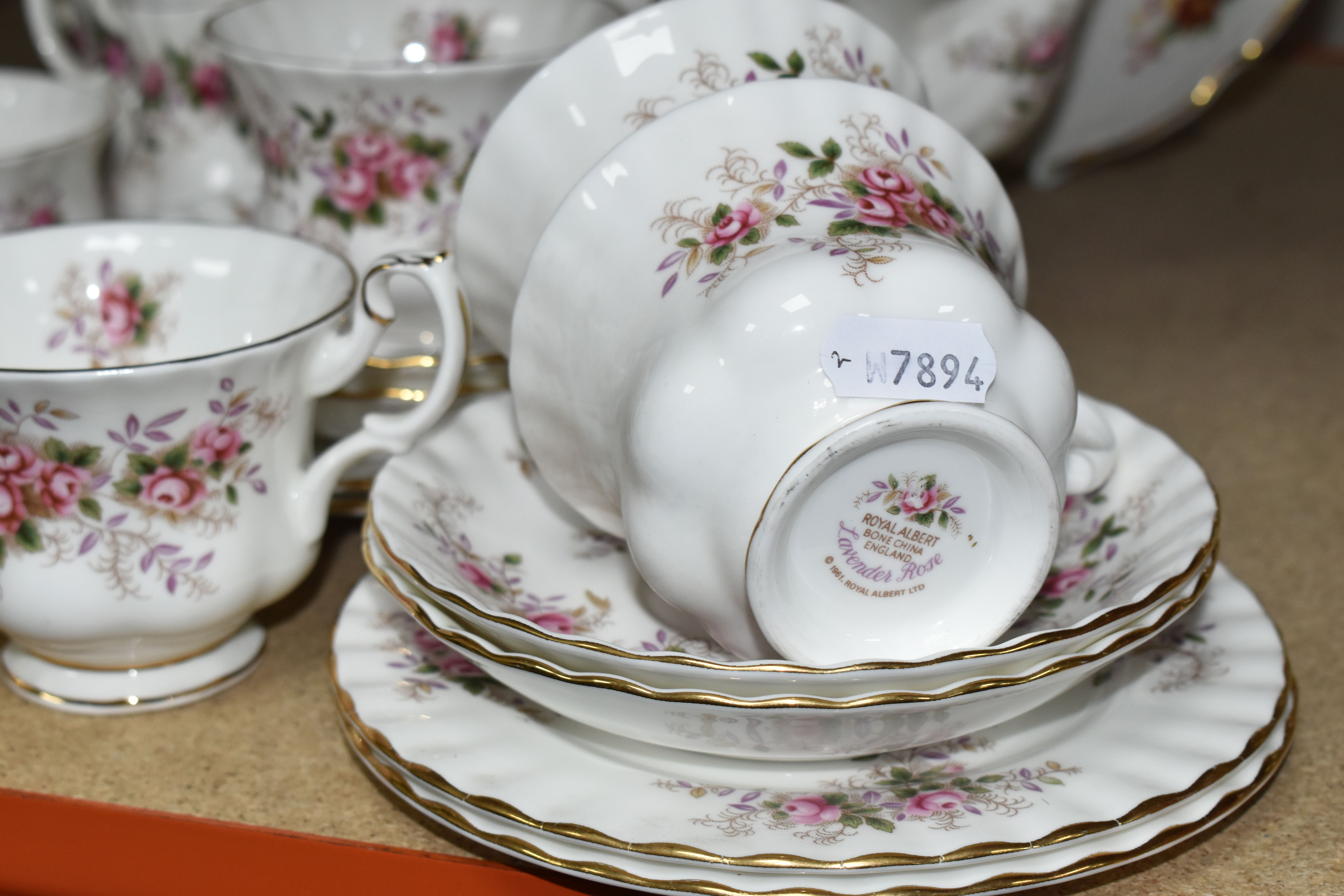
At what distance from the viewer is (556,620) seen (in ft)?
2.04

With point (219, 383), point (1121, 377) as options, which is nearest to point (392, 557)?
point (219, 383)

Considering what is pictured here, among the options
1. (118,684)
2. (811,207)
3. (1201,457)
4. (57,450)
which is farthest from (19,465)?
(1201,457)

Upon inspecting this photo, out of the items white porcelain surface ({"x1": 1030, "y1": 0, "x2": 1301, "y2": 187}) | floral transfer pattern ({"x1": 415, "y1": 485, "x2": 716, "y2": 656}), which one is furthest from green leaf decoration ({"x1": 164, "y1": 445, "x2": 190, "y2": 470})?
white porcelain surface ({"x1": 1030, "y1": 0, "x2": 1301, "y2": 187})

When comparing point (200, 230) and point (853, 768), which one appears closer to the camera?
point (853, 768)

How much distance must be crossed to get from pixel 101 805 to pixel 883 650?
0.33 metres

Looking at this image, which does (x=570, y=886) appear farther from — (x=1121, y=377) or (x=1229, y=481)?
(x=1121, y=377)

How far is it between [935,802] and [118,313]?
1.66 ft

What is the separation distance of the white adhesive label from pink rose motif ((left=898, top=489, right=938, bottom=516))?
4 cm

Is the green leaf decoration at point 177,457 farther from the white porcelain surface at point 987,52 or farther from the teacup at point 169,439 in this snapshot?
the white porcelain surface at point 987,52

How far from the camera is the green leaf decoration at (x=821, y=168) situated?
54 cm

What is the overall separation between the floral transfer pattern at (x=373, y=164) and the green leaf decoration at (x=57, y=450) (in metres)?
0.24

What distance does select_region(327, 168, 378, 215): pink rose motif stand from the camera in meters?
0.74

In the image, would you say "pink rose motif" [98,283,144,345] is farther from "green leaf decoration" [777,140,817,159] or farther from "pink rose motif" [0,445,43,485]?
"green leaf decoration" [777,140,817,159]

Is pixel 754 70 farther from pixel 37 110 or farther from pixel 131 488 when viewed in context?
pixel 37 110
